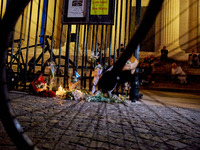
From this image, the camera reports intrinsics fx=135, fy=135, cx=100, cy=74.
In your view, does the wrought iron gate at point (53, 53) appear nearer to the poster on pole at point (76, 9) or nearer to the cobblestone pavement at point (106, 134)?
the poster on pole at point (76, 9)

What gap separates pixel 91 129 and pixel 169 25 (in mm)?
14267

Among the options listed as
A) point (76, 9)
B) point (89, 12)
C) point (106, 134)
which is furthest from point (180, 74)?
point (106, 134)

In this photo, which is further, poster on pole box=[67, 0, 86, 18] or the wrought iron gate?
poster on pole box=[67, 0, 86, 18]

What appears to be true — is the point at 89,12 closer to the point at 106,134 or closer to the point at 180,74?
the point at 106,134

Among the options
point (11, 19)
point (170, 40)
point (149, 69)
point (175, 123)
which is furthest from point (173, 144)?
point (170, 40)

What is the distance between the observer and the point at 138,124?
1816 mm

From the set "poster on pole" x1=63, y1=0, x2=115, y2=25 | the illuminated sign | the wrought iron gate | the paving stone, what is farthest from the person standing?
the paving stone

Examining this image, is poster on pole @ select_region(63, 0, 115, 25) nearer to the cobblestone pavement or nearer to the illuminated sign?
the illuminated sign

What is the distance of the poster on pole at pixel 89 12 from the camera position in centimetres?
379

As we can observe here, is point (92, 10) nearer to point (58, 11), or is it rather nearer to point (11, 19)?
point (11, 19)

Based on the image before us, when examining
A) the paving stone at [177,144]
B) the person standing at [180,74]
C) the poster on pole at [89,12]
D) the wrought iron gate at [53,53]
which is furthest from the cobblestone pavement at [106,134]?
the person standing at [180,74]

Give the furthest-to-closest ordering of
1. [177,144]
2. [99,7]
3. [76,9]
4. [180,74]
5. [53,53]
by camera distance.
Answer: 1. [180,74]
2. [53,53]
3. [76,9]
4. [99,7]
5. [177,144]

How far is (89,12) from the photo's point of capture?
3910 millimetres

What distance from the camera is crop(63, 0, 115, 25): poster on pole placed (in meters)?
3.79
